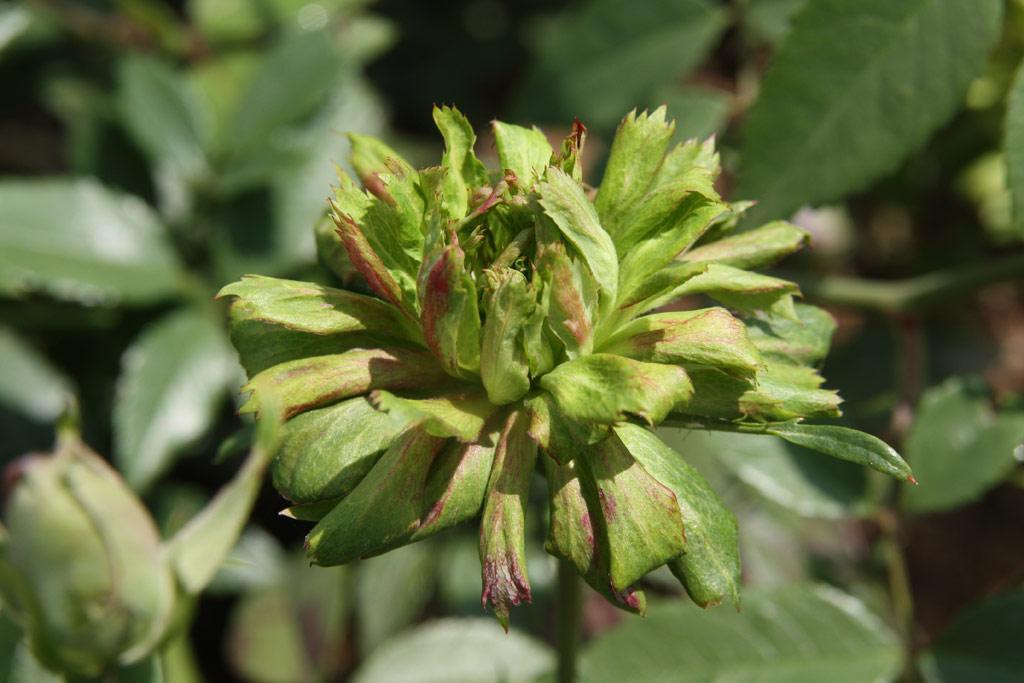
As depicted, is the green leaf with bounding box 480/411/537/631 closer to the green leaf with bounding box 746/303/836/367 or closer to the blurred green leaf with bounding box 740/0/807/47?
the green leaf with bounding box 746/303/836/367

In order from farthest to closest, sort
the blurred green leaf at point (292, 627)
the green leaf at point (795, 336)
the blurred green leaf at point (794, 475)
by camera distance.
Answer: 1. the blurred green leaf at point (292, 627)
2. the blurred green leaf at point (794, 475)
3. the green leaf at point (795, 336)

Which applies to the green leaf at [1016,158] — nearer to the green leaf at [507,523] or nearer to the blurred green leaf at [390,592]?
the green leaf at [507,523]

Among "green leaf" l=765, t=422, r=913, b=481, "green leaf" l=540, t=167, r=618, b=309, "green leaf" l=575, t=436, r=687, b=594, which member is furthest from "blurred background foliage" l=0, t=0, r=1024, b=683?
"green leaf" l=765, t=422, r=913, b=481

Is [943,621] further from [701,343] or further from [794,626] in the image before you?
[701,343]

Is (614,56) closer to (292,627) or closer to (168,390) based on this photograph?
(168,390)

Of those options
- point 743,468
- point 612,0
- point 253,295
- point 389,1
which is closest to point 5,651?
point 253,295

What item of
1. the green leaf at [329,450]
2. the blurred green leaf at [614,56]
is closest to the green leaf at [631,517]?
the green leaf at [329,450]

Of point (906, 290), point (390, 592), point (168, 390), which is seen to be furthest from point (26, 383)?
point (906, 290)

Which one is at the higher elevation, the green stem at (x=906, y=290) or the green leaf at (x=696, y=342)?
the green leaf at (x=696, y=342)
